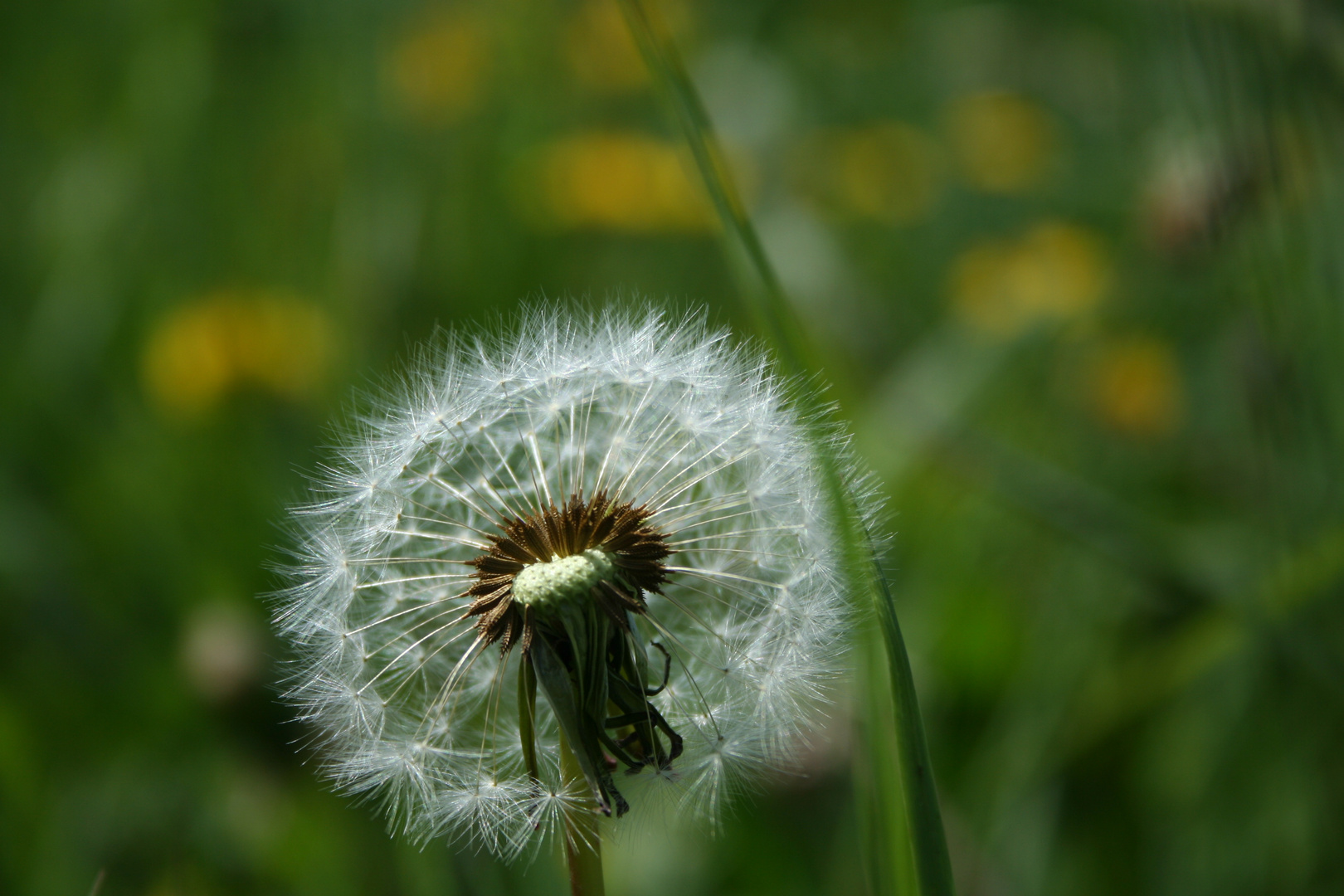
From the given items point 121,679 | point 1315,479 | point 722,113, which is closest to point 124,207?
point 121,679

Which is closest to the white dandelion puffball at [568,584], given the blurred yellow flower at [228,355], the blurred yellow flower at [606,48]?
the blurred yellow flower at [228,355]

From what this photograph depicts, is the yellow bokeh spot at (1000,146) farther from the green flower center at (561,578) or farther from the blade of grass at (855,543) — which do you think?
the green flower center at (561,578)

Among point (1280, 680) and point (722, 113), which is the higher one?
point (722, 113)

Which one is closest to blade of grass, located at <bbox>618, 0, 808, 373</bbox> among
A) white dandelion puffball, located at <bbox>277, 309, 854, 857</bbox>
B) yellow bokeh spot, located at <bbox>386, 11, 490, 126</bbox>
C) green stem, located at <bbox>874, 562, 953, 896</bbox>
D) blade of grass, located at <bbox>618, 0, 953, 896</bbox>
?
blade of grass, located at <bbox>618, 0, 953, 896</bbox>

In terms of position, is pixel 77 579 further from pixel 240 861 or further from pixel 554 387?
pixel 554 387

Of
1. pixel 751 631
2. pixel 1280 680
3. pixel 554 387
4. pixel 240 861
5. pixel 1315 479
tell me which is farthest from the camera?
pixel 1315 479

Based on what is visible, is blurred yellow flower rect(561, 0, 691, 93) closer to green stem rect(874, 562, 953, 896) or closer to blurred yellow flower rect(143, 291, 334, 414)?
blurred yellow flower rect(143, 291, 334, 414)
